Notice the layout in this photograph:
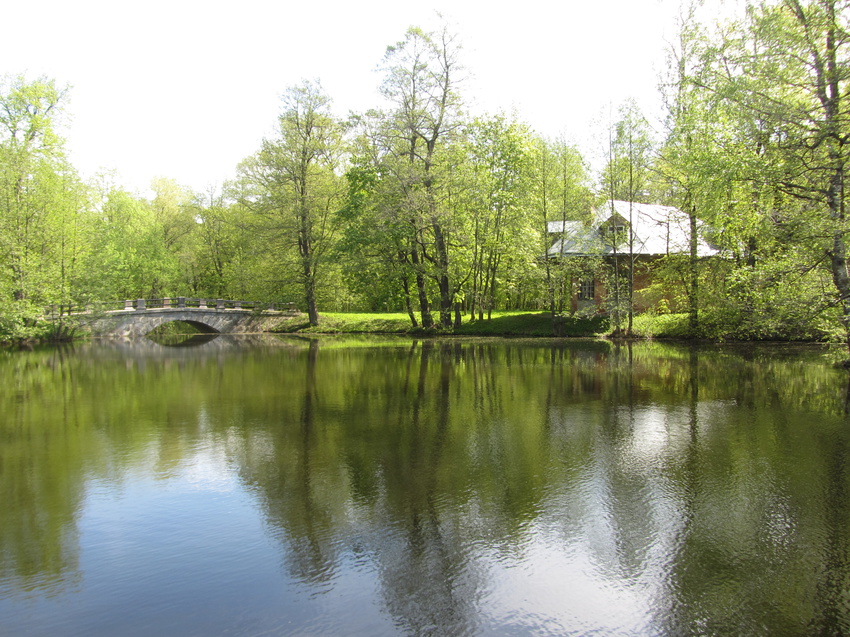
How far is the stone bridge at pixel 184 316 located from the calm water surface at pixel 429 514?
2604 centimetres

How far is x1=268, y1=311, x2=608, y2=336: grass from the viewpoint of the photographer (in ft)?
111

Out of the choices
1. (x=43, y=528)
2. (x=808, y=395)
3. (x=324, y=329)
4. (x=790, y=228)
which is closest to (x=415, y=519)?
(x=43, y=528)

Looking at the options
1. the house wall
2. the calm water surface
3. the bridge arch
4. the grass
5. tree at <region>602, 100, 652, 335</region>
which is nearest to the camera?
the calm water surface

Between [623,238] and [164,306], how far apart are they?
30.4 metres

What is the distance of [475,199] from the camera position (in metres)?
32.5

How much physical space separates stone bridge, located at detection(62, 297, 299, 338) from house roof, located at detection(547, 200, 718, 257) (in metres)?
20.3

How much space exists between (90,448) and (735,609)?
31.8 feet

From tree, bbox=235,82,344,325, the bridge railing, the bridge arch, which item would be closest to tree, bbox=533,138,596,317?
tree, bbox=235,82,344,325

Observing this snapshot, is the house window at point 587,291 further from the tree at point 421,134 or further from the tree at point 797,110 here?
the tree at point 797,110

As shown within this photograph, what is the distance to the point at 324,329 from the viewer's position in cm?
3975

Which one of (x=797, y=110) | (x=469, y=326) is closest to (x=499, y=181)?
(x=469, y=326)

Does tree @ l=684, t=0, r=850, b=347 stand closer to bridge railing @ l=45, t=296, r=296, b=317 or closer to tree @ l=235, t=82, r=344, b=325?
tree @ l=235, t=82, r=344, b=325

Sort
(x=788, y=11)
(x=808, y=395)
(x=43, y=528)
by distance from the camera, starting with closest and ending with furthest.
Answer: (x=43, y=528), (x=808, y=395), (x=788, y=11)

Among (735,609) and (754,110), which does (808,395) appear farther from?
(735,609)
